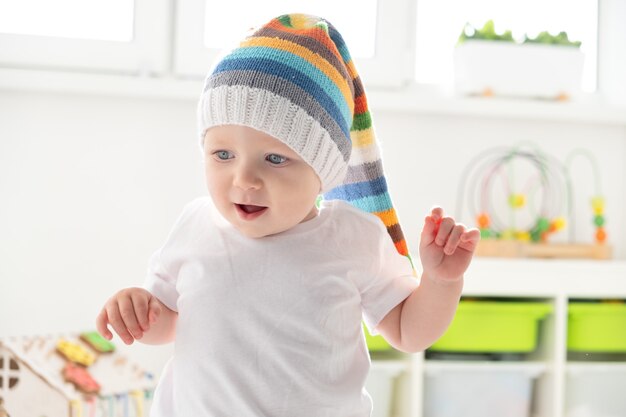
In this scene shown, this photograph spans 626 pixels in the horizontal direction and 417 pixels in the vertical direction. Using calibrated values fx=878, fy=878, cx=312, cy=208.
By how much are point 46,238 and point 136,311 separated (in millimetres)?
1609

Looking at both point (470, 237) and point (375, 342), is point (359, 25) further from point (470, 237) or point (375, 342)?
point (470, 237)

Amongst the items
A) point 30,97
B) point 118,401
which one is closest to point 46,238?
point 30,97

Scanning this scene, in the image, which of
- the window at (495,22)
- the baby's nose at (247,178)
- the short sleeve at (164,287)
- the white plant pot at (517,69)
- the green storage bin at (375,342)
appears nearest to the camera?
the baby's nose at (247,178)

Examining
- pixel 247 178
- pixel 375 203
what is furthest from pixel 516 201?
pixel 247 178

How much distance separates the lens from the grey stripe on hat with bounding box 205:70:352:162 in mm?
899

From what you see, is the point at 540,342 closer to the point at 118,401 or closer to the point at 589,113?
the point at 589,113

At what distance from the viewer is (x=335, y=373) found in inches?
36.9

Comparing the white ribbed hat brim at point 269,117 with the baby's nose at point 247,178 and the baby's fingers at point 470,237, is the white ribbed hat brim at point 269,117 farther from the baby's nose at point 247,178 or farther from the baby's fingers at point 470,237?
the baby's fingers at point 470,237

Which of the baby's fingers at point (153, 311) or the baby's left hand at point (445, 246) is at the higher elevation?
the baby's left hand at point (445, 246)

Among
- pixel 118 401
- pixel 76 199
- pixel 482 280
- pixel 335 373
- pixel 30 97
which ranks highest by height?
pixel 30 97

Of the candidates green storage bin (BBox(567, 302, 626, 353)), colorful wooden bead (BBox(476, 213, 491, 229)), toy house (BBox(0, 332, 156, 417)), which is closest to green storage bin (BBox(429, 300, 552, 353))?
green storage bin (BBox(567, 302, 626, 353))

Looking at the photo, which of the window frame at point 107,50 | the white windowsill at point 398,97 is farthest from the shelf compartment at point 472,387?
the window frame at point 107,50

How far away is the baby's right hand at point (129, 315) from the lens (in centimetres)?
91

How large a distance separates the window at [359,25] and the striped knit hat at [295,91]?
1.64 metres
